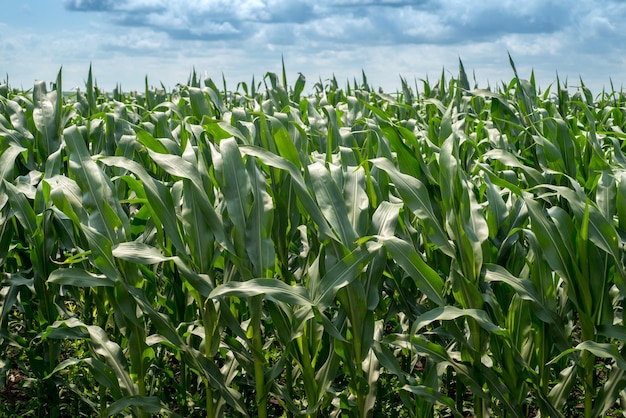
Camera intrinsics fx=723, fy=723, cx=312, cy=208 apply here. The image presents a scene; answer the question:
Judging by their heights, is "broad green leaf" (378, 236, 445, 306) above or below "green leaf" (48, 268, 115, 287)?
above

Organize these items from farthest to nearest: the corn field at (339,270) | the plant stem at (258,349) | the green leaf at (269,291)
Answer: the plant stem at (258,349) → the corn field at (339,270) → the green leaf at (269,291)

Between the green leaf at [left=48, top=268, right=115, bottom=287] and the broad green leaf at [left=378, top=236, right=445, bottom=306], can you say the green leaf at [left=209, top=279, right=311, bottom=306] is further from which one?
the green leaf at [left=48, top=268, right=115, bottom=287]

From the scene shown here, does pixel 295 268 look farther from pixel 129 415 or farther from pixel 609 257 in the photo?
pixel 609 257

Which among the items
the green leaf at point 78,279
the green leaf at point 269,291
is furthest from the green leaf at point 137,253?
the green leaf at point 269,291

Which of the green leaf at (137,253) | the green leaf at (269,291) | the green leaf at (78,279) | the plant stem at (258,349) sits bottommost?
the plant stem at (258,349)

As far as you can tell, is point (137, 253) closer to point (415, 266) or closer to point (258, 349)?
point (258, 349)

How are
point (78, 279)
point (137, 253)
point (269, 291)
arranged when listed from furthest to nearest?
point (78, 279)
point (137, 253)
point (269, 291)

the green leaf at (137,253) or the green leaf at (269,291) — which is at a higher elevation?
the green leaf at (137,253)

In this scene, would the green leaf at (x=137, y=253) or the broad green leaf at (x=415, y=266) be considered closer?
the broad green leaf at (x=415, y=266)

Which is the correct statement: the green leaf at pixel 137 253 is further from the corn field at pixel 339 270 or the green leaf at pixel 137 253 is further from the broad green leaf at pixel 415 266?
the broad green leaf at pixel 415 266

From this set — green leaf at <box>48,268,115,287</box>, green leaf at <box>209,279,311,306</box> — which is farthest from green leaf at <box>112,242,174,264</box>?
green leaf at <box>209,279,311,306</box>

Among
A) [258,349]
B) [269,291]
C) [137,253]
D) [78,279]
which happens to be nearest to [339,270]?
[269,291]

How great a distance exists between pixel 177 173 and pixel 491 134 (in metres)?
1.84

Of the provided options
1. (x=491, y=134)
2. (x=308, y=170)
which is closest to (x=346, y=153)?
(x=308, y=170)
